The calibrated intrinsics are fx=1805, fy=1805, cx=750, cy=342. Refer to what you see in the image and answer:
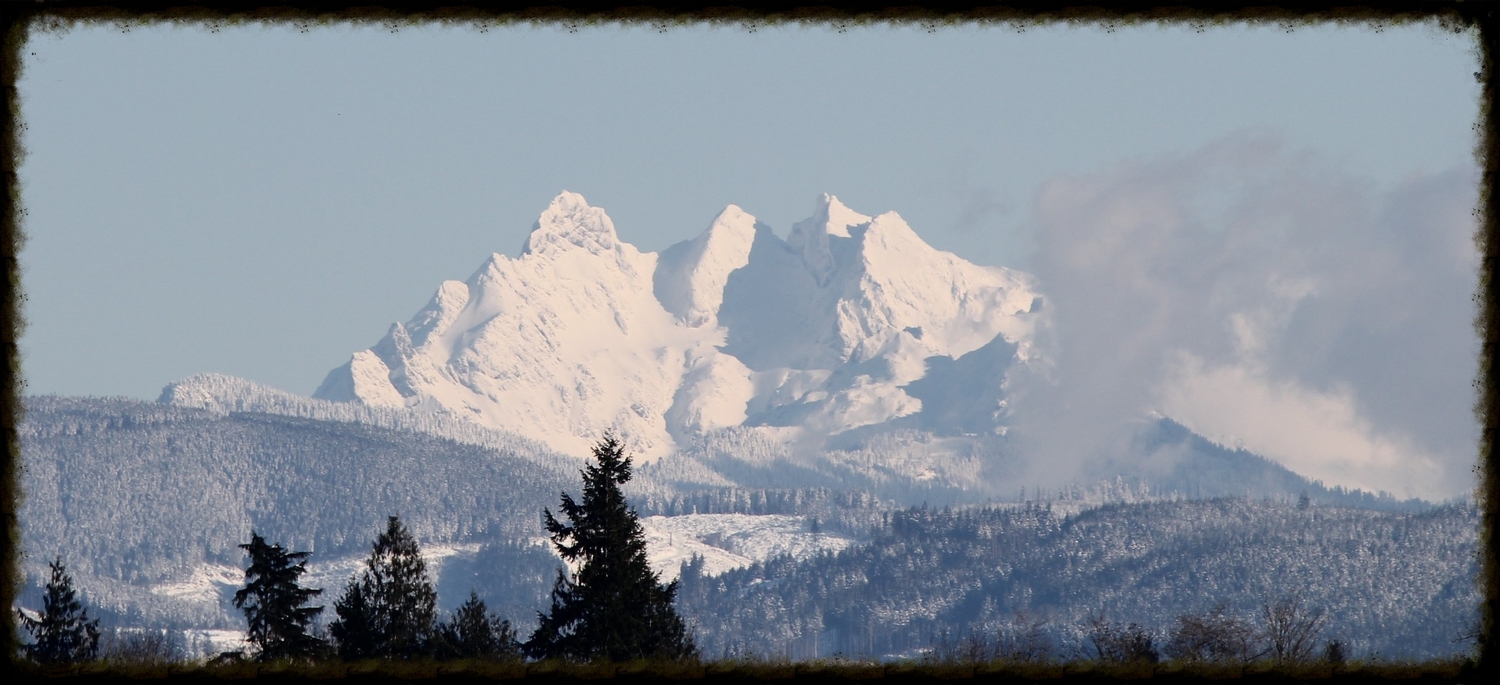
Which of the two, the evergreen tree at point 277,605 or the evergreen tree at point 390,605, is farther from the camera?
the evergreen tree at point 390,605

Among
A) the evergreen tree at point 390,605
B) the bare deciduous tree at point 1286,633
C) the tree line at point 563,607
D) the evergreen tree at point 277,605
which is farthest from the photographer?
the evergreen tree at point 390,605

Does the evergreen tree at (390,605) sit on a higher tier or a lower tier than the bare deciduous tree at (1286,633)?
higher

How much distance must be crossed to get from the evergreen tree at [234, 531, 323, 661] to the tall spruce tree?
4925 mm

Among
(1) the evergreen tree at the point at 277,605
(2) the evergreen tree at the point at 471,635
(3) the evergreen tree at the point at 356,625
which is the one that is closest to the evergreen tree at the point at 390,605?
(3) the evergreen tree at the point at 356,625

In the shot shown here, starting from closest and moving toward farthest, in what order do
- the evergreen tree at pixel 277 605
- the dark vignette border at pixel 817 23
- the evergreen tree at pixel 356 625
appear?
the dark vignette border at pixel 817 23 → the evergreen tree at pixel 277 605 → the evergreen tree at pixel 356 625

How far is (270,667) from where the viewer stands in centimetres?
1098

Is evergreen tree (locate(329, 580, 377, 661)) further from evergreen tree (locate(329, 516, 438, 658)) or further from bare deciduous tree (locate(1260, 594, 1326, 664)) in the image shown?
bare deciduous tree (locate(1260, 594, 1326, 664))

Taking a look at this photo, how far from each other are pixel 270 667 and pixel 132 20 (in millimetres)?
3967

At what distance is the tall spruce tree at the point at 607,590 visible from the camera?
35531 millimetres

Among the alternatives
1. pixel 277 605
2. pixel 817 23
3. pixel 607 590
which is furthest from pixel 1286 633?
pixel 817 23

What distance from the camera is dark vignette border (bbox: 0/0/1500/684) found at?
403 inches

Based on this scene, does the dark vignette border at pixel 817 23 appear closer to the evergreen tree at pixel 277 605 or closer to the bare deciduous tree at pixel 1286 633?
the bare deciduous tree at pixel 1286 633

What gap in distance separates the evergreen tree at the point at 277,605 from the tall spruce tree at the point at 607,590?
492cm

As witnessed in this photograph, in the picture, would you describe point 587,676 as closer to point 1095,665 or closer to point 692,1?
point 1095,665
